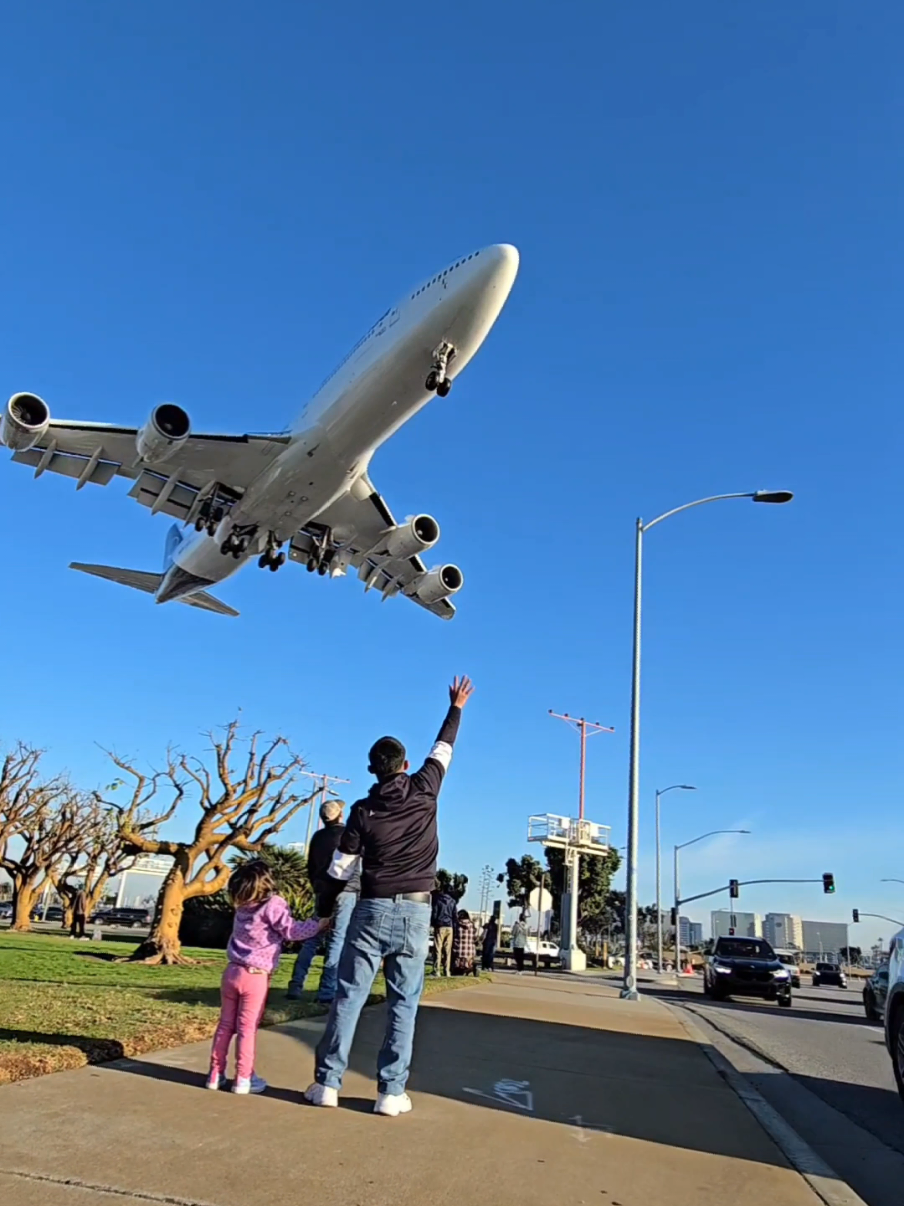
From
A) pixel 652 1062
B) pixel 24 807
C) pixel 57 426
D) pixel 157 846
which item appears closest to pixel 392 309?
pixel 57 426

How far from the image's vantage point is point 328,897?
5777 millimetres

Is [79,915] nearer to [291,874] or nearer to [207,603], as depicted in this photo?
[291,874]

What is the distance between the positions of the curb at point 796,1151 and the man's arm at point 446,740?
2323 millimetres

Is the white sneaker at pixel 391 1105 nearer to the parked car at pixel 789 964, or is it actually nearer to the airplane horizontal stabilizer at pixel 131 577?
the parked car at pixel 789 964

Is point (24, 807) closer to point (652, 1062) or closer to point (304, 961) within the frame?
point (304, 961)

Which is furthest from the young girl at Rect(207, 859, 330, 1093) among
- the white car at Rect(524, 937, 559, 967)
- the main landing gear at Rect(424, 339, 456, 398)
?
the white car at Rect(524, 937, 559, 967)

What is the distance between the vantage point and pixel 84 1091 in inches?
150

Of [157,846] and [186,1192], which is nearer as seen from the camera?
[186,1192]

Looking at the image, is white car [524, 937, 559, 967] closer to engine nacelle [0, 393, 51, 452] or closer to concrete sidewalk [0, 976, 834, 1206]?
engine nacelle [0, 393, 51, 452]

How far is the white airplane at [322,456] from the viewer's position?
15.2 meters

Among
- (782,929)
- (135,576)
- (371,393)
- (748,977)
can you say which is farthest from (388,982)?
(782,929)

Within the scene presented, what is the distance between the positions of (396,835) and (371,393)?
12.8m

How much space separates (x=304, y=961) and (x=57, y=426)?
13.0m

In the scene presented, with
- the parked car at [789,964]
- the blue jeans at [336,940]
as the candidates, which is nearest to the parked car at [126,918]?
the parked car at [789,964]
